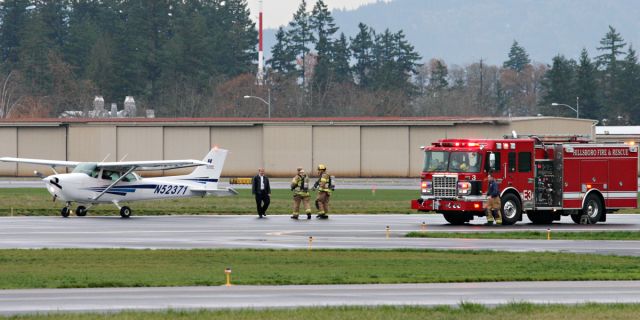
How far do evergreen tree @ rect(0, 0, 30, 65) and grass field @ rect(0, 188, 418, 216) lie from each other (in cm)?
9121

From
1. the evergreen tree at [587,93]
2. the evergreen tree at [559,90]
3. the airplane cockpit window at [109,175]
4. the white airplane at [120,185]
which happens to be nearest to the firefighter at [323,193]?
the white airplane at [120,185]

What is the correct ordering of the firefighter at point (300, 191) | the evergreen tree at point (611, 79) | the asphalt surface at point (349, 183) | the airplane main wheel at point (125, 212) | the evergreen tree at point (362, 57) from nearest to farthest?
the firefighter at point (300, 191), the airplane main wheel at point (125, 212), the asphalt surface at point (349, 183), the evergreen tree at point (611, 79), the evergreen tree at point (362, 57)

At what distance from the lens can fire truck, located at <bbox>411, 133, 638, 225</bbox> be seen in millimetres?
38375

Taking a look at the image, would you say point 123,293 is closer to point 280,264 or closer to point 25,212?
point 280,264

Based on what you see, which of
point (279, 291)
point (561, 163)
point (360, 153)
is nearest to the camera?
point (279, 291)

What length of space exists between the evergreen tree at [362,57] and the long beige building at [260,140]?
72.9m

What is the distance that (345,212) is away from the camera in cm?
4619

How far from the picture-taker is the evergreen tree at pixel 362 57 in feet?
520

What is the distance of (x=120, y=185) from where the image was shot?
4262 cm

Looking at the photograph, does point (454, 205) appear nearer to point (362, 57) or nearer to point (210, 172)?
point (210, 172)

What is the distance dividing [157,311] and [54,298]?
251 cm

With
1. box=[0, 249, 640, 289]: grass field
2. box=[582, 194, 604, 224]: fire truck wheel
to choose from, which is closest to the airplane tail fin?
box=[582, 194, 604, 224]: fire truck wheel

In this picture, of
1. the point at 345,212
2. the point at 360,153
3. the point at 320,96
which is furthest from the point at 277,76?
the point at 345,212

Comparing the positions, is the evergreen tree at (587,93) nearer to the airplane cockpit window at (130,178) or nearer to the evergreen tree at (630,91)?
the evergreen tree at (630,91)
